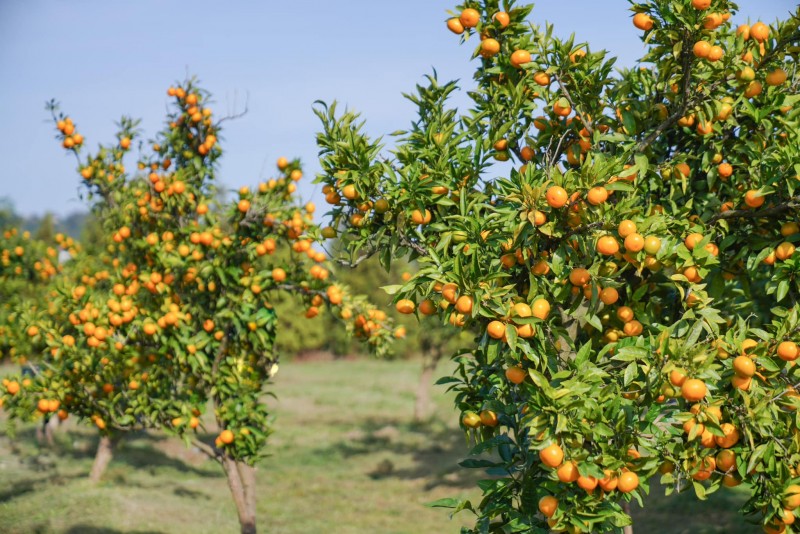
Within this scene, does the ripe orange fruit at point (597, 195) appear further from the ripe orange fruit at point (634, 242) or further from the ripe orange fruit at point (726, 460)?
the ripe orange fruit at point (726, 460)

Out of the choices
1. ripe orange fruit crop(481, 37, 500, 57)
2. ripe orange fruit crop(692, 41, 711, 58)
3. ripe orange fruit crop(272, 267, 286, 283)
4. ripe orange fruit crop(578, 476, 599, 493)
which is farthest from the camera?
ripe orange fruit crop(272, 267, 286, 283)

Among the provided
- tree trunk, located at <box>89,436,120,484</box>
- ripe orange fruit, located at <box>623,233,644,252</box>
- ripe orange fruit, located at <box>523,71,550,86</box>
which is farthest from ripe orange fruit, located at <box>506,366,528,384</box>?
tree trunk, located at <box>89,436,120,484</box>

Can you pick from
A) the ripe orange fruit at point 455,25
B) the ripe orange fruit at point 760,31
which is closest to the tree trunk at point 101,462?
the ripe orange fruit at point 455,25

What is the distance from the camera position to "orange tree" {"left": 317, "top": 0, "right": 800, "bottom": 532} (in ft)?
10.8

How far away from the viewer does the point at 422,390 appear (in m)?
20.3

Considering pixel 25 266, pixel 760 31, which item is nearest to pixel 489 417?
pixel 760 31

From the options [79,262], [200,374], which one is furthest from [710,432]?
[79,262]

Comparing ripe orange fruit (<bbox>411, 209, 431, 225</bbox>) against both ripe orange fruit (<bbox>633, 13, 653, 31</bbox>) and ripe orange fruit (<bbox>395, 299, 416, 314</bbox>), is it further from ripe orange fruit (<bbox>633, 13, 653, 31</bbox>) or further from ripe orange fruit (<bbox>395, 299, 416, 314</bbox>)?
ripe orange fruit (<bbox>633, 13, 653, 31</bbox>)

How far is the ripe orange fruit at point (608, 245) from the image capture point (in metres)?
3.30

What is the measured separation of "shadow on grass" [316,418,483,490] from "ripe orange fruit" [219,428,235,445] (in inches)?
315

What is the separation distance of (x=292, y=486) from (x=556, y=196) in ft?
38.6

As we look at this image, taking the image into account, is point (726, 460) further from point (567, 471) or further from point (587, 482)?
point (567, 471)

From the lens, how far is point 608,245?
3312 millimetres

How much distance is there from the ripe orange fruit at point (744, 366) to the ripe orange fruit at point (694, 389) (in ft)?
0.85
